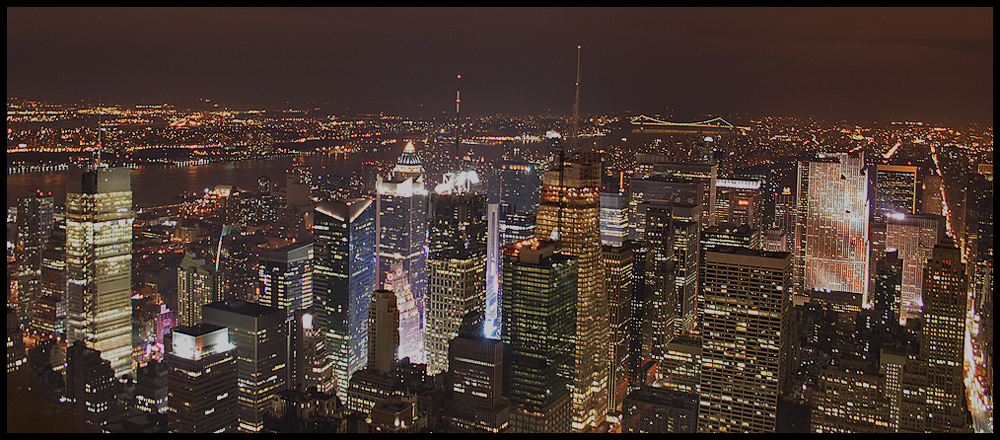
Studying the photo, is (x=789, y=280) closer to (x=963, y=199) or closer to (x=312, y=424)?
(x=963, y=199)

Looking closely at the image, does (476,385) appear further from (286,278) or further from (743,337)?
(286,278)

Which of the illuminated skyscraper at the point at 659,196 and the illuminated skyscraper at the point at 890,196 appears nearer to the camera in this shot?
the illuminated skyscraper at the point at 890,196

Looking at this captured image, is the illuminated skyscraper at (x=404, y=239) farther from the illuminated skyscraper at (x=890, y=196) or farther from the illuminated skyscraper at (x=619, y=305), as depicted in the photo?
the illuminated skyscraper at (x=890, y=196)

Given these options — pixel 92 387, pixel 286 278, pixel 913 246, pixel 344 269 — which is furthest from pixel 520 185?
pixel 92 387

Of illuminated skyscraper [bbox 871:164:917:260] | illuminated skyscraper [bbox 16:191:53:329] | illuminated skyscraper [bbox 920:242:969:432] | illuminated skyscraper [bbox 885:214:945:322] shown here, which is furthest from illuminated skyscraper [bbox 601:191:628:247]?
illuminated skyscraper [bbox 16:191:53:329]

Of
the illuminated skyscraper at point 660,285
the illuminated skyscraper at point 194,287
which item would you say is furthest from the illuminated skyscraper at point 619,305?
the illuminated skyscraper at point 194,287

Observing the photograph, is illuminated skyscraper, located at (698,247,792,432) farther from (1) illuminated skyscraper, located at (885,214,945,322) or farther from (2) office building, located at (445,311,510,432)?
(2) office building, located at (445,311,510,432)

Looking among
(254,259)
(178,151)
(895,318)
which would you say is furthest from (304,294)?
(895,318)
